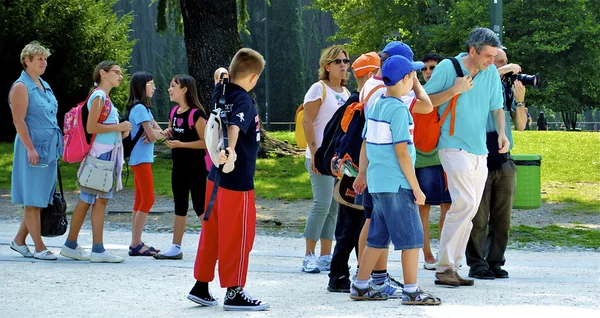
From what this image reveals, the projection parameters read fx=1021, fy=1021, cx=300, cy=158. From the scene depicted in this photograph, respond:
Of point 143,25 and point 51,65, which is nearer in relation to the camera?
point 51,65

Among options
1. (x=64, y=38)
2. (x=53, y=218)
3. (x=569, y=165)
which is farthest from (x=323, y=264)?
(x=64, y=38)

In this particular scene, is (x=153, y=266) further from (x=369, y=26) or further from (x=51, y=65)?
(x=369, y=26)

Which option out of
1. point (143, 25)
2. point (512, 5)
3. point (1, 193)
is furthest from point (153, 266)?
point (143, 25)

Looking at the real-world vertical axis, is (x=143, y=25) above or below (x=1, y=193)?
above

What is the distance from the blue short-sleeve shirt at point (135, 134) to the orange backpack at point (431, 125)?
285 cm

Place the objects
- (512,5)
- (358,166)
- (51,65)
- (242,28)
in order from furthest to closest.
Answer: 1. (512,5)
2. (51,65)
3. (242,28)
4. (358,166)

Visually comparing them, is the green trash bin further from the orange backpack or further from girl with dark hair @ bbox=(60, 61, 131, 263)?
girl with dark hair @ bbox=(60, 61, 131, 263)

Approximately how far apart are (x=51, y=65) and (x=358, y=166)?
78.2 feet

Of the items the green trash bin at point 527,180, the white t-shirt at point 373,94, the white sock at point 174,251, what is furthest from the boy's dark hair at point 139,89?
the green trash bin at point 527,180

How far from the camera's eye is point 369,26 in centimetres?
4462

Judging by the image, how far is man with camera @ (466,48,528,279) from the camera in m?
7.96

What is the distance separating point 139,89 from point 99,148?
0.82m

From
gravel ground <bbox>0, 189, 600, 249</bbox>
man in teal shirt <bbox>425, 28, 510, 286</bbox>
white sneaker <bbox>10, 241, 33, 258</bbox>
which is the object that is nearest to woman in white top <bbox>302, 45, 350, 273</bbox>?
man in teal shirt <bbox>425, 28, 510, 286</bbox>

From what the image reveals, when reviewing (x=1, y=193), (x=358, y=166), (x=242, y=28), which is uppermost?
(x=242, y=28)
